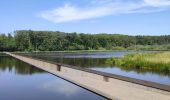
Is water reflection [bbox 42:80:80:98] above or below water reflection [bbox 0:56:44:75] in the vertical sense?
above

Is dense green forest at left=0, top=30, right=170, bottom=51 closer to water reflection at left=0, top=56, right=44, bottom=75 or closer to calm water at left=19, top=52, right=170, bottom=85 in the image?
calm water at left=19, top=52, right=170, bottom=85

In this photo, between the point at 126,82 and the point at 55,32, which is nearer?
the point at 126,82

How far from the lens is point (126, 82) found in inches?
649

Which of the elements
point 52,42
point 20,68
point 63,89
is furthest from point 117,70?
point 52,42

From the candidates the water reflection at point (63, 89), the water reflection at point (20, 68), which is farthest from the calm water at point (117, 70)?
the water reflection at point (63, 89)

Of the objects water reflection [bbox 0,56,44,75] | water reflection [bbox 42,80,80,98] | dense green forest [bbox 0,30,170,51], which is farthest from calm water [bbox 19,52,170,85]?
dense green forest [bbox 0,30,170,51]

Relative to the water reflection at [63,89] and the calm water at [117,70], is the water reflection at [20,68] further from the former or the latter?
the water reflection at [63,89]

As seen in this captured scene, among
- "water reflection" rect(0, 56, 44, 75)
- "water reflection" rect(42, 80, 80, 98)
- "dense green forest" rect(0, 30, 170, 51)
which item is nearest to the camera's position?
"water reflection" rect(42, 80, 80, 98)

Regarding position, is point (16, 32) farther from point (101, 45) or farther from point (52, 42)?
point (101, 45)

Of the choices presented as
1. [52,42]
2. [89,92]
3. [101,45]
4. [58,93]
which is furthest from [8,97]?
[101,45]

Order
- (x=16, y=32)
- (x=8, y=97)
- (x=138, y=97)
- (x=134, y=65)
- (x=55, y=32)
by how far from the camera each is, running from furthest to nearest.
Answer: (x=55, y=32), (x=16, y=32), (x=134, y=65), (x=8, y=97), (x=138, y=97)

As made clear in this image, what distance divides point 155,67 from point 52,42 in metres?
124

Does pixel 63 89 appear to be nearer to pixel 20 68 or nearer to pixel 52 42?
pixel 20 68

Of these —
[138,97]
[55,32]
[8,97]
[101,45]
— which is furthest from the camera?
[101,45]
